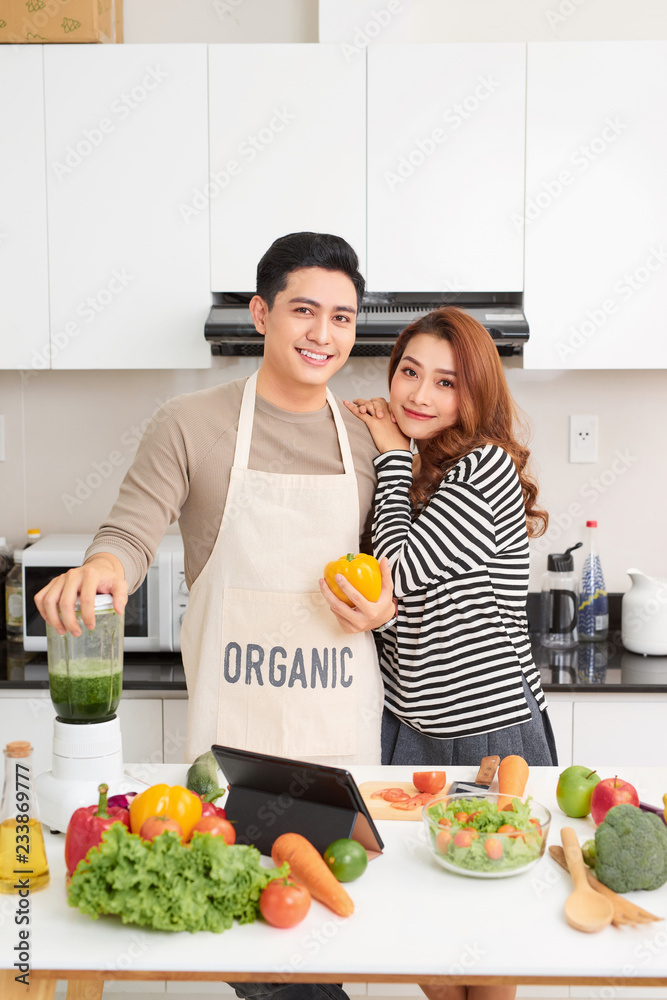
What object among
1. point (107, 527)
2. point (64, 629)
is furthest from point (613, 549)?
point (64, 629)

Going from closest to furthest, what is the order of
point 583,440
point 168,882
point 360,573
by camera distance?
point 168,882
point 360,573
point 583,440

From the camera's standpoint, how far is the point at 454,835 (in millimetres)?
1016

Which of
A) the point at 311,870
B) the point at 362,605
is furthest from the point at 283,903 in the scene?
the point at 362,605

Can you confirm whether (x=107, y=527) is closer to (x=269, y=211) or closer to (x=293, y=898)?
(x=293, y=898)

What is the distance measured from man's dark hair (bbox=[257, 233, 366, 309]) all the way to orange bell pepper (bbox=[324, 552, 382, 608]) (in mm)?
474

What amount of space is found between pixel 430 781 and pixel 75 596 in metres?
0.55

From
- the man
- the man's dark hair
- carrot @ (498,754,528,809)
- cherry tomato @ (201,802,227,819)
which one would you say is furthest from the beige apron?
cherry tomato @ (201,802,227,819)

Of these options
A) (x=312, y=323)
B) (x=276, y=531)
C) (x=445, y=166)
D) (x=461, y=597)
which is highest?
(x=445, y=166)

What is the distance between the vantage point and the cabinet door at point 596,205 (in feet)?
7.16

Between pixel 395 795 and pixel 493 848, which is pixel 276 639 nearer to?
pixel 395 795

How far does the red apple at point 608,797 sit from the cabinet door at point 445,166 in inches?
55.4

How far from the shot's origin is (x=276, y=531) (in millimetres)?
1580

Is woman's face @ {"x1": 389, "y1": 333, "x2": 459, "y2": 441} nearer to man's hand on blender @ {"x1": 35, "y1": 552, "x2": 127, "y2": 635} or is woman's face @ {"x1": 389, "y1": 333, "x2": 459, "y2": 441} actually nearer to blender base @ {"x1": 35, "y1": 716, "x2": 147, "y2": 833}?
man's hand on blender @ {"x1": 35, "y1": 552, "x2": 127, "y2": 635}

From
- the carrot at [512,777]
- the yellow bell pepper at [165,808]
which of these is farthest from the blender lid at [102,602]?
the carrot at [512,777]
